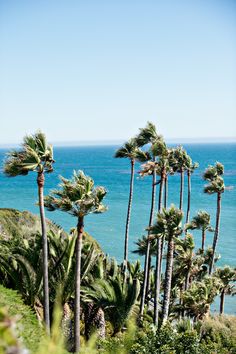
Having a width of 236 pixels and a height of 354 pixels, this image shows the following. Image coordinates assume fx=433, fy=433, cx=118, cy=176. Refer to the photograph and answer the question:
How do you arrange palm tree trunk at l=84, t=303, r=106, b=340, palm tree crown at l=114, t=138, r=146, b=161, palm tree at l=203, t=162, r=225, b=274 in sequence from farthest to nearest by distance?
palm tree at l=203, t=162, r=225, b=274 < palm tree crown at l=114, t=138, r=146, b=161 < palm tree trunk at l=84, t=303, r=106, b=340

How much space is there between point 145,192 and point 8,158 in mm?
102259

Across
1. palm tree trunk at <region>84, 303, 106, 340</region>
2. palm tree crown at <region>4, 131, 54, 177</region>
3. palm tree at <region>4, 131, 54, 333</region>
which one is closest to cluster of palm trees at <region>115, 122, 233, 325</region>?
palm tree trunk at <region>84, 303, 106, 340</region>

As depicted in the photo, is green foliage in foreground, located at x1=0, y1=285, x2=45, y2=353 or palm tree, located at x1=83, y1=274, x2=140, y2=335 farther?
palm tree, located at x1=83, y1=274, x2=140, y2=335

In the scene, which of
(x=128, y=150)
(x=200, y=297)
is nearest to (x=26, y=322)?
(x=200, y=297)

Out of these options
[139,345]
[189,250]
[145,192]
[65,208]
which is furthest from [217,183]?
[145,192]

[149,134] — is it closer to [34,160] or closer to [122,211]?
[34,160]

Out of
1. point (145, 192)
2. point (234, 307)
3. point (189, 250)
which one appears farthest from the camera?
point (145, 192)

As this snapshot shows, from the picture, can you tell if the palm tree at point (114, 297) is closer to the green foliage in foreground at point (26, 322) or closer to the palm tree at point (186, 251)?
the green foliage in foreground at point (26, 322)

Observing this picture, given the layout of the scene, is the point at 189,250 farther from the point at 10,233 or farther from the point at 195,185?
the point at 195,185

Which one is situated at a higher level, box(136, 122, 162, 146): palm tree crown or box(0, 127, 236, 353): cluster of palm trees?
box(136, 122, 162, 146): palm tree crown

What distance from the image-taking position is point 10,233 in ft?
92.1

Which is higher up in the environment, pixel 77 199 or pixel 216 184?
pixel 77 199

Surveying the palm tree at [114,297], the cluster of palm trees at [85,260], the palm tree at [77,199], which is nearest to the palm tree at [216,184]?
the cluster of palm trees at [85,260]

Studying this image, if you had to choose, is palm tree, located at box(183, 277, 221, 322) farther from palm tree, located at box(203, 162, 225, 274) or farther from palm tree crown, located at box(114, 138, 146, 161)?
palm tree crown, located at box(114, 138, 146, 161)
